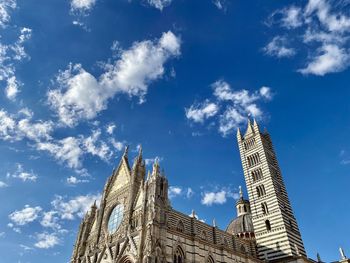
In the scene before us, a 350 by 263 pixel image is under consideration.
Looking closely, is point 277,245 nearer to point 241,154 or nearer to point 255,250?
point 255,250

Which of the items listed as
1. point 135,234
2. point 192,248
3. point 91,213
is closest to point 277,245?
point 192,248

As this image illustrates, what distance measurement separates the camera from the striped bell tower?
34.0 meters

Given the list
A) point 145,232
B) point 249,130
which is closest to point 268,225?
point 249,130

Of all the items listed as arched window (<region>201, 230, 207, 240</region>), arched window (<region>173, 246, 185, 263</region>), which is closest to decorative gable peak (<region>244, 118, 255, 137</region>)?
arched window (<region>201, 230, 207, 240</region>)

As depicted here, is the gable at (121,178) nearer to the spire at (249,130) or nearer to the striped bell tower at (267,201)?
the striped bell tower at (267,201)

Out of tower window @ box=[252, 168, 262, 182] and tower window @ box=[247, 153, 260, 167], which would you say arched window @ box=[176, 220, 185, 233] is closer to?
tower window @ box=[252, 168, 262, 182]

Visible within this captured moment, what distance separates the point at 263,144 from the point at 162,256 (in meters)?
21.8

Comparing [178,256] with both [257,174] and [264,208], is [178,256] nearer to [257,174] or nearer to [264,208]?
[264,208]

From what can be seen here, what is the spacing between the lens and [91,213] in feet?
120

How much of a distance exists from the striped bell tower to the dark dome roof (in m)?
7.16

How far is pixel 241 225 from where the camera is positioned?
1767 inches

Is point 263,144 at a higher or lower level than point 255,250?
higher

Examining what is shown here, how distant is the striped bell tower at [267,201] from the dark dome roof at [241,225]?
7.16 m

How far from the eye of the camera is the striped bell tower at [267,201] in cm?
3400
